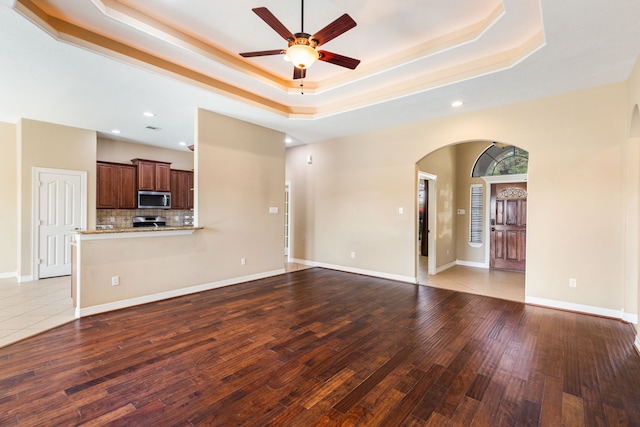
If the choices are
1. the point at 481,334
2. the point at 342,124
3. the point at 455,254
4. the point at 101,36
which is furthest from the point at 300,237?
the point at 101,36

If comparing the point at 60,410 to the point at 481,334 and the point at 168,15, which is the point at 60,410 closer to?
the point at 168,15

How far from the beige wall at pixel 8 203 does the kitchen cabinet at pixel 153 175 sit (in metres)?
2.02

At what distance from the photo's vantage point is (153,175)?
6988 millimetres

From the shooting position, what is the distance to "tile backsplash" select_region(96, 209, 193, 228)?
259 inches

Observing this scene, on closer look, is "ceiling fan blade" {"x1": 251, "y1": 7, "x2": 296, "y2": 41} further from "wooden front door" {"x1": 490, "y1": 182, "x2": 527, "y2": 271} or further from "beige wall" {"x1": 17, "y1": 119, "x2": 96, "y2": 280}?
"wooden front door" {"x1": 490, "y1": 182, "x2": 527, "y2": 271}

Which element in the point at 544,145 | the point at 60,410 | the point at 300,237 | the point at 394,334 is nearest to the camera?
the point at 60,410

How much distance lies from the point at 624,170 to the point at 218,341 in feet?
17.1

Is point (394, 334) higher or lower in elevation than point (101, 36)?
lower

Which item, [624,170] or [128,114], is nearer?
[624,170]

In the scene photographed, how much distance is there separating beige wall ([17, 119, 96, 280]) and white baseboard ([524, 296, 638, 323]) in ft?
26.8

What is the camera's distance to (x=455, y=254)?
734cm

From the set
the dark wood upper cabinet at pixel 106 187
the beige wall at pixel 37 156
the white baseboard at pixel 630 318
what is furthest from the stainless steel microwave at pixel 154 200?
the white baseboard at pixel 630 318

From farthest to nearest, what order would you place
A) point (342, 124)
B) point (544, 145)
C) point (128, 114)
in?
point (342, 124)
point (128, 114)
point (544, 145)

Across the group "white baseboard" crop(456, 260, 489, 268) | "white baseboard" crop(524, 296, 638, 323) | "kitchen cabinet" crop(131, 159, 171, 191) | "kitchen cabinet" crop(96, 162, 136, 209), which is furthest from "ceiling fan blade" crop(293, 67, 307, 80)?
"white baseboard" crop(456, 260, 489, 268)
